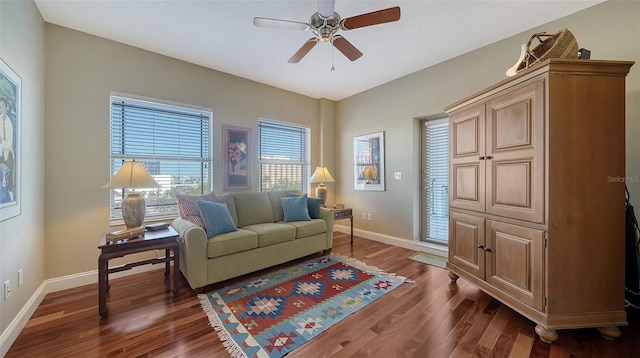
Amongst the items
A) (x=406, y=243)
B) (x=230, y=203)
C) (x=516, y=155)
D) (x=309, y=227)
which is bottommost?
(x=406, y=243)

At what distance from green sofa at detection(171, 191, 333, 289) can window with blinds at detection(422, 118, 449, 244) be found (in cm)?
157

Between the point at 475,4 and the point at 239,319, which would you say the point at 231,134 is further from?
the point at 475,4

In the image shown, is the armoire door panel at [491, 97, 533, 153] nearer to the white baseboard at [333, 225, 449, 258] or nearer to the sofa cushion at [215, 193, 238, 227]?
the white baseboard at [333, 225, 449, 258]

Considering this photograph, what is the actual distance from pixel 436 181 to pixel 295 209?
7.13 ft

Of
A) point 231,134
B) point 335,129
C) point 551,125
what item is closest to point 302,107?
point 335,129

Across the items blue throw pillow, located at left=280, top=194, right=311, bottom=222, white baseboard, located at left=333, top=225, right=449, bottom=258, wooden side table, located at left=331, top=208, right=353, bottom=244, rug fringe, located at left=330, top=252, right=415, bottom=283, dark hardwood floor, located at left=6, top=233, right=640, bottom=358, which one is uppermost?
blue throw pillow, located at left=280, top=194, right=311, bottom=222

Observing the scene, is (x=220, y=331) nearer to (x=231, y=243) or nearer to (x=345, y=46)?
(x=231, y=243)

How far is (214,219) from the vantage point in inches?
103

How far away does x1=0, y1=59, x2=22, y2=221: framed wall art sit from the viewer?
1.58 meters

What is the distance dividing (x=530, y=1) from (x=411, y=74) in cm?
160

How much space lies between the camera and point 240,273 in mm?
2596

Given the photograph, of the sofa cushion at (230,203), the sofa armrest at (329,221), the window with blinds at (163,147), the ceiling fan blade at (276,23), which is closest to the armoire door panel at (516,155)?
the ceiling fan blade at (276,23)

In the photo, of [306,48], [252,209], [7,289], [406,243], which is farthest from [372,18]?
[7,289]

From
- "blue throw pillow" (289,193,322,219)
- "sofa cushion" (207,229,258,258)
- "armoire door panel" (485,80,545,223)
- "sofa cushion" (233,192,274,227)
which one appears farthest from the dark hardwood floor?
"blue throw pillow" (289,193,322,219)
